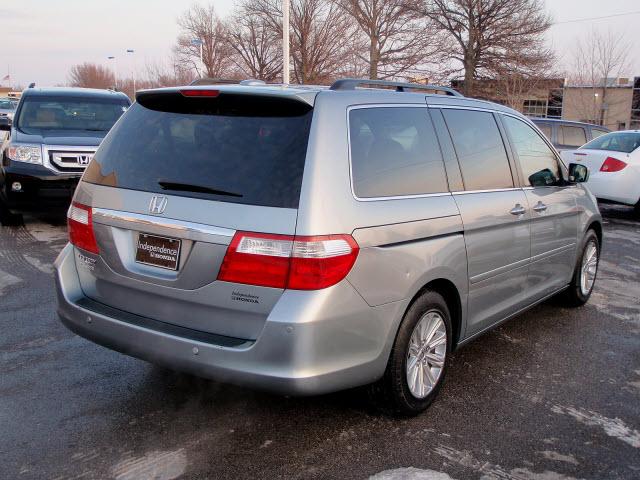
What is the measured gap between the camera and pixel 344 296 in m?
2.84

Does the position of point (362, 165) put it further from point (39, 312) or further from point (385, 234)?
point (39, 312)

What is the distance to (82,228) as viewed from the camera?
11.1 feet

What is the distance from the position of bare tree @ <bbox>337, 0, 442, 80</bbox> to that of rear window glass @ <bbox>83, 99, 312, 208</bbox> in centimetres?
2989

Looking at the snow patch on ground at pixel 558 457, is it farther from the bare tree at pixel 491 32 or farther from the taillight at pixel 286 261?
the bare tree at pixel 491 32

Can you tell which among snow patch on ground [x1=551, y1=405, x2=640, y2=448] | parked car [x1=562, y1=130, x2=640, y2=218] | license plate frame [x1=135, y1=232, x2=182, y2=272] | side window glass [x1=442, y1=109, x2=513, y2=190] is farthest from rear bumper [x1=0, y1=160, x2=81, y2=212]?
parked car [x1=562, y1=130, x2=640, y2=218]

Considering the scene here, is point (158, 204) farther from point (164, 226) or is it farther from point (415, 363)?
point (415, 363)

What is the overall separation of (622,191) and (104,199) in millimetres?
9812

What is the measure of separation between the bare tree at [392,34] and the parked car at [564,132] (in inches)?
740

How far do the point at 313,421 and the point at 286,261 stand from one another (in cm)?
112

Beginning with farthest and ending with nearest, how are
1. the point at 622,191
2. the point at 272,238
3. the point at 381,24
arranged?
1. the point at 381,24
2. the point at 622,191
3. the point at 272,238

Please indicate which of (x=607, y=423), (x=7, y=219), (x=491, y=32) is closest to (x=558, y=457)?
(x=607, y=423)

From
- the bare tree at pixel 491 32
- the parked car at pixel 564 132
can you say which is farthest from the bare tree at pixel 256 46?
the parked car at pixel 564 132

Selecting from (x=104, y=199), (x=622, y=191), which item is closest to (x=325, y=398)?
(x=104, y=199)

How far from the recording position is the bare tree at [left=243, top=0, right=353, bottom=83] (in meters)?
32.6
